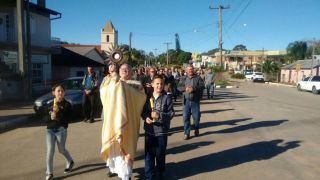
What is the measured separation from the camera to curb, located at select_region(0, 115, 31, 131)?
450 inches

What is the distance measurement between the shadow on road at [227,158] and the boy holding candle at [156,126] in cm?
46

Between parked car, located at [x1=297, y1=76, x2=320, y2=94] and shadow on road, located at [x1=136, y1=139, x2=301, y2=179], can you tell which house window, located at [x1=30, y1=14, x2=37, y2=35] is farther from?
shadow on road, located at [x1=136, y1=139, x2=301, y2=179]

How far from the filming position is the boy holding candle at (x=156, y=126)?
19.3 feet

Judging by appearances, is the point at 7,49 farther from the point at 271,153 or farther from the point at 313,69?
the point at 313,69

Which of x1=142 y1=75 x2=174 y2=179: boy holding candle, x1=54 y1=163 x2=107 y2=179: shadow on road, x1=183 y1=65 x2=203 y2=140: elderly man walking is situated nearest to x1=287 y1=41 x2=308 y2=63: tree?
x1=183 y1=65 x2=203 y2=140: elderly man walking

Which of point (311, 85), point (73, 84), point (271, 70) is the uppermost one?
point (271, 70)

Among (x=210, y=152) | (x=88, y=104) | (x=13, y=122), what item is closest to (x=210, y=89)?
(x=88, y=104)

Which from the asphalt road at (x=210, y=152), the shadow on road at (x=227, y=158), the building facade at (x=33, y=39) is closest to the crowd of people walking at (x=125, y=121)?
the shadow on road at (x=227, y=158)

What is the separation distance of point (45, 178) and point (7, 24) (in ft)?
78.3

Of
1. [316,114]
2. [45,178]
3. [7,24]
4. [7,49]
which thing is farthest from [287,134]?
[7,24]

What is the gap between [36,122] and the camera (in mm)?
12586

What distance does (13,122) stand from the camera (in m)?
12.0

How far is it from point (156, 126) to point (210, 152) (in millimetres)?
2502

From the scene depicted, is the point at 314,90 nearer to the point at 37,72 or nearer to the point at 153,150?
the point at 37,72
